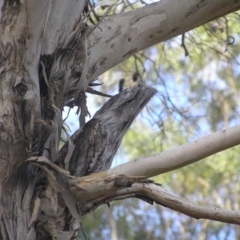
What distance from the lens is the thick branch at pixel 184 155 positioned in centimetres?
169

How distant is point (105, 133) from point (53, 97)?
0.26 m

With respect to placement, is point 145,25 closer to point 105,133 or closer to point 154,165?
point 105,133

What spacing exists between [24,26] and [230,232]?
29.1ft

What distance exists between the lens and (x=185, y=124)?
3.79 metres

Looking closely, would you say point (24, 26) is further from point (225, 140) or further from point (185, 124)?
point (185, 124)

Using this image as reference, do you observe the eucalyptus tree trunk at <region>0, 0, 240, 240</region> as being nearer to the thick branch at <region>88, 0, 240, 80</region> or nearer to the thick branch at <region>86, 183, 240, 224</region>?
the thick branch at <region>88, 0, 240, 80</region>

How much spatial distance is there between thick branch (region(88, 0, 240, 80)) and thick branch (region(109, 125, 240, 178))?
56 centimetres

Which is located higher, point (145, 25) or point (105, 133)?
point (145, 25)

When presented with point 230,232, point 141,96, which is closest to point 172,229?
point 230,232

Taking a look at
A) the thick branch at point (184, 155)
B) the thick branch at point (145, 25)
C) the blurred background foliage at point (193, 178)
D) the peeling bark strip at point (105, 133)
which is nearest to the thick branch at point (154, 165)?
the thick branch at point (184, 155)

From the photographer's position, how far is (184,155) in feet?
5.71

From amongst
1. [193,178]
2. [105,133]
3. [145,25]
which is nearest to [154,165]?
[105,133]

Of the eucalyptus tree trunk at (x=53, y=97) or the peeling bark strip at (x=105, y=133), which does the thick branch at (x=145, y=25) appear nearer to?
the eucalyptus tree trunk at (x=53, y=97)

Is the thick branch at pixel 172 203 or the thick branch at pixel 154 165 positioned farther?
the thick branch at pixel 172 203
